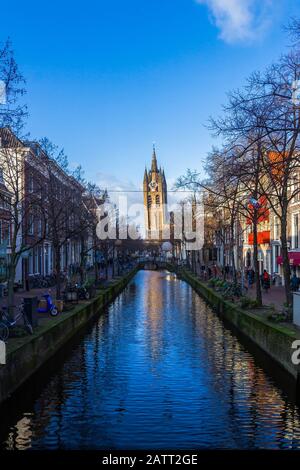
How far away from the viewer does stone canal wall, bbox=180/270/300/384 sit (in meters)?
17.2

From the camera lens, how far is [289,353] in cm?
1714

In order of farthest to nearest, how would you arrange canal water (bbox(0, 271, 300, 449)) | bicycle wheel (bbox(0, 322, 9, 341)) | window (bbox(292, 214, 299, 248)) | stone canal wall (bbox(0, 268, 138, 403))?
window (bbox(292, 214, 299, 248)) < bicycle wheel (bbox(0, 322, 9, 341)) < stone canal wall (bbox(0, 268, 138, 403)) < canal water (bbox(0, 271, 300, 449))

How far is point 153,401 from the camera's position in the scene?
15219 mm

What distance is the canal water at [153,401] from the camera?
12289 millimetres

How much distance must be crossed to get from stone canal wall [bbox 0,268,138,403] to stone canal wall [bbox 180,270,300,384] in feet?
25.4

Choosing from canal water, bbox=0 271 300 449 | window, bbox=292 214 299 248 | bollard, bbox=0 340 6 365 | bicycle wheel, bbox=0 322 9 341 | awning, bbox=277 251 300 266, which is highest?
window, bbox=292 214 299 248

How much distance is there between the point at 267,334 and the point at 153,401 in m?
6.95

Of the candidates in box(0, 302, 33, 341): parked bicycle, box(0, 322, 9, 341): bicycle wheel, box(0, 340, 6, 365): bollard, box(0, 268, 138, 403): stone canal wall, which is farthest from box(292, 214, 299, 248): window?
box(0, 340, 6, 365): bollard

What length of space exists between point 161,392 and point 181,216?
63834 mm

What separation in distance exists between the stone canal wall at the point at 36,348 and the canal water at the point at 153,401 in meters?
0.44

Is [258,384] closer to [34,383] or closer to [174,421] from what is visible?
[174,421]

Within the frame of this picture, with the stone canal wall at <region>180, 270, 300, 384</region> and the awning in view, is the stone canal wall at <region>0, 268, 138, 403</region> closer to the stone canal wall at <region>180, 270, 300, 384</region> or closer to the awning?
the stone canal wall at <region>180, 270, 300, 384</region>

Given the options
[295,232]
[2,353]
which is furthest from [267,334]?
[295,232]
